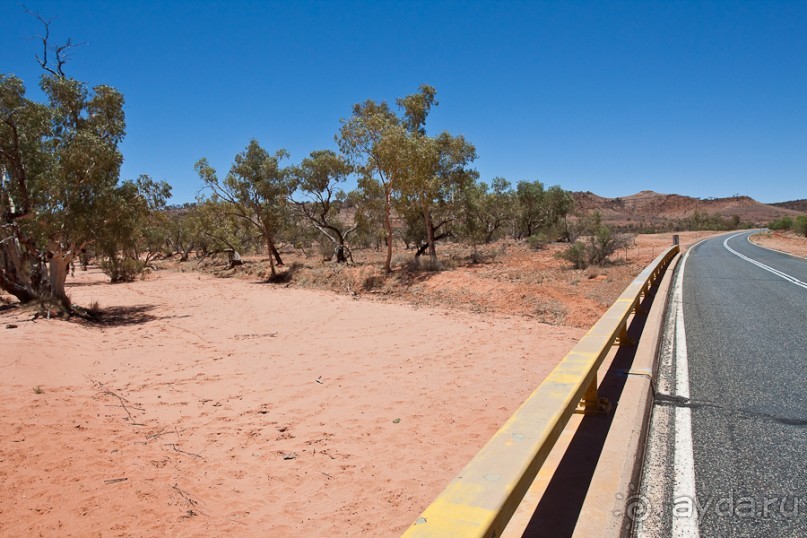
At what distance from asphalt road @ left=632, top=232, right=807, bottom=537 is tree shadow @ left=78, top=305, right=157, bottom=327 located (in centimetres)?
1431

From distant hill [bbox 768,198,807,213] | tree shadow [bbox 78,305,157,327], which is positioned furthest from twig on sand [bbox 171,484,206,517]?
distant hill [bbox 768,198,807,213]

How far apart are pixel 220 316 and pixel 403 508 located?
42.6 feet

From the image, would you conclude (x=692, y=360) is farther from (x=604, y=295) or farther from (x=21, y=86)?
(x=21, y=86)

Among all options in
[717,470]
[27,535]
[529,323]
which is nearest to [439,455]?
[717,470]

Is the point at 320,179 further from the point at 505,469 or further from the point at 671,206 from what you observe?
the point at 671,206

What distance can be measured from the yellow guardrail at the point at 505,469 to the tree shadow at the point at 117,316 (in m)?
14.2

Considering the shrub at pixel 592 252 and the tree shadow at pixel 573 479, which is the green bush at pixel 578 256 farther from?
the tree shadow at pixel 573 479

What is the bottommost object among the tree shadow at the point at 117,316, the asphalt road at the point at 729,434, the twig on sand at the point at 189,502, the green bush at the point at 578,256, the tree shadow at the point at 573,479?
the twig on sand at the point at 189,502

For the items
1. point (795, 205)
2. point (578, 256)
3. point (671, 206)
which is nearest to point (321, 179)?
point (578, 256)

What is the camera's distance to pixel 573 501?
2844mm

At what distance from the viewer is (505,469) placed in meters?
2.02

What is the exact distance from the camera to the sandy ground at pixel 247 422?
13.1 ft

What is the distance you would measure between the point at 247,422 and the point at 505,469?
4.86 m

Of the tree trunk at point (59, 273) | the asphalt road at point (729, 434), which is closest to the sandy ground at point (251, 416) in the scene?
the tree trunk at point (59, 273)
